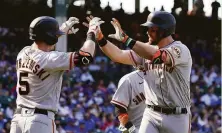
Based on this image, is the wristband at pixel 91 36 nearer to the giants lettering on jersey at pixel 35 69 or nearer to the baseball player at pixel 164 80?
the baseball player at pixel 164 80

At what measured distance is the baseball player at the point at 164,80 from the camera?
261 inches

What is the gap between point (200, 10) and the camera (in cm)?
2288

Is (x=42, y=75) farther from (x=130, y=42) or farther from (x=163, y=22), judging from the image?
(x=163, y=22)

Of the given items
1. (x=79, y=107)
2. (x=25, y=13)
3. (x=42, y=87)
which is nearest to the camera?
(x=42, y=87)

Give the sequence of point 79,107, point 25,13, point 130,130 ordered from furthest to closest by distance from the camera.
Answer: point 25,13
point 79,107
point 130,130

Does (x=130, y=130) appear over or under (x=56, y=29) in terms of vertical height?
under

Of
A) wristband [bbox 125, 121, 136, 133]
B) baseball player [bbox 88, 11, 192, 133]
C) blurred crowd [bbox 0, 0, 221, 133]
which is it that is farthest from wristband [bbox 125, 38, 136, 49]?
blurred crowd [bbox 0, 0, 221, 133]

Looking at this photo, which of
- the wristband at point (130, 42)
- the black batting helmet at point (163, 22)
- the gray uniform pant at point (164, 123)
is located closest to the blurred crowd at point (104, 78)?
the black batting helmet at point (163, 22)

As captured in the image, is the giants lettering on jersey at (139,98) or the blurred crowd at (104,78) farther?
the blurred crowd at (104,78)

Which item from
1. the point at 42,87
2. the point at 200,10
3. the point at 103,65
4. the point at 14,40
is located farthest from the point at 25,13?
the point at 42,87

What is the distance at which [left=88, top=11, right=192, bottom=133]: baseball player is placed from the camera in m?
6.62

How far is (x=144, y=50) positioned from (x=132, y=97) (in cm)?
137

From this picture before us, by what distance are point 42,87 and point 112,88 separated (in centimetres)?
1231

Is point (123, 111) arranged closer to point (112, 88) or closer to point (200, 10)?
point (112, 88)
